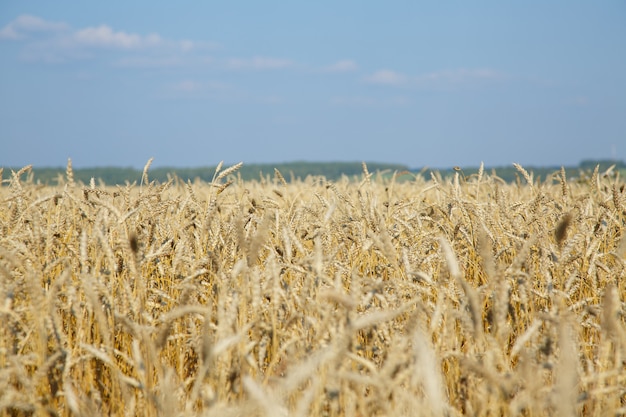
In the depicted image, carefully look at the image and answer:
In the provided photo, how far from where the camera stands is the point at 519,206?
388cm

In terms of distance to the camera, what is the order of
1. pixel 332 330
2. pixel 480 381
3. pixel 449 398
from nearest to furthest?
pixel 332 330 → pixel 480 381 → pixel 449 398

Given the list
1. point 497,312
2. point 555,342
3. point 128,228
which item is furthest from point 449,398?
point 128,228

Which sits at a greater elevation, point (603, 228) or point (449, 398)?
point (603, 228)

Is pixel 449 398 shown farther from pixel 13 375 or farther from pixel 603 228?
pixel 603 228

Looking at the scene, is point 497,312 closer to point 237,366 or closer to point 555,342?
point 555,342

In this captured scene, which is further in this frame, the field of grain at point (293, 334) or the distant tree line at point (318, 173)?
the distant tree line at point (318, 173)

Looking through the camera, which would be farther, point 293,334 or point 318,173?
point 318,173

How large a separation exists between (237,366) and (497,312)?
2.68 feet

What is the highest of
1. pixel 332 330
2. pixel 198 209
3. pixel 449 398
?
pixel 198 209

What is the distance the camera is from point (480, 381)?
206 cm

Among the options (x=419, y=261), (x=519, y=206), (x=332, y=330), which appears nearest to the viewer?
(x=332, y=330)

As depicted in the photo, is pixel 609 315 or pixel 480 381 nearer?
pixel 609 315

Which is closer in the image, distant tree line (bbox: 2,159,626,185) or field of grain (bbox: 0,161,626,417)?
field of grain (bbox: 0,161,626,417)

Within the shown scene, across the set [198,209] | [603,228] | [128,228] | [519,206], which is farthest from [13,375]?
[603,228]
